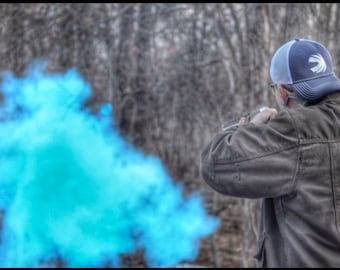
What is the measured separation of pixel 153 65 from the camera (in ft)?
20.3

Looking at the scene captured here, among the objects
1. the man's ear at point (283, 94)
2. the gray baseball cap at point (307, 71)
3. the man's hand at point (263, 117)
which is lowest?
the man's hand at point (263, 117)

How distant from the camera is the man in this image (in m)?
1.96

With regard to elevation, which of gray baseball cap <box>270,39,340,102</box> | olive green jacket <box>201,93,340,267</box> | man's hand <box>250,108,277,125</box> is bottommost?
olive green jacket <box>201,93,340,267</box>

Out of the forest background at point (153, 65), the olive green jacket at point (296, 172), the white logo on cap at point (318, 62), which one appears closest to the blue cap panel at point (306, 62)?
the white logo on cap at point (318, 62)

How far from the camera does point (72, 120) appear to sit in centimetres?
499

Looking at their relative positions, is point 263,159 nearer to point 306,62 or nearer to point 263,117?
point 263,117

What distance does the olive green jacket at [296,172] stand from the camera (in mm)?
1957

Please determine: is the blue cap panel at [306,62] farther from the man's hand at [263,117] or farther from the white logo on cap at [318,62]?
the man's hand at [263,117]

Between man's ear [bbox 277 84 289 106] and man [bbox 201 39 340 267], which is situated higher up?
man's ear [bbox 277 84 289 106]

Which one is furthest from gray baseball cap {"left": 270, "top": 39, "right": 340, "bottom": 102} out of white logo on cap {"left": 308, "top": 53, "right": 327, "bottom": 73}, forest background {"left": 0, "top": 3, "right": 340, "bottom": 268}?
forest background {"left": 0, "top": 3, "right": 340, "bottom": 268}

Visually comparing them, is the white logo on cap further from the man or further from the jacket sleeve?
the jacket sleeve

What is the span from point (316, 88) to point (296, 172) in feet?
1.25

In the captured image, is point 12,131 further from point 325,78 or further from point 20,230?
point 325,78

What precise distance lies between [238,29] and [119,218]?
241 cm
